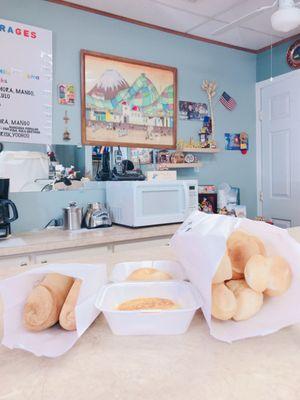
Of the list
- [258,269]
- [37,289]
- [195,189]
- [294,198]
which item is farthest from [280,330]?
[294,198]

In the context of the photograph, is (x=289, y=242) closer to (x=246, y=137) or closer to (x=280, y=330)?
(x=280, y=330)

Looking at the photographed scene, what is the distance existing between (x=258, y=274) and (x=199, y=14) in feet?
9.37

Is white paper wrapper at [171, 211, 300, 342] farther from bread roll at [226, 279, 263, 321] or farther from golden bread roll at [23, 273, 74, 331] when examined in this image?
golden bread roll at [23, 273, 74, 331]

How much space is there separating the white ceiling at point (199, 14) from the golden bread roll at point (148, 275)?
2.52 meters

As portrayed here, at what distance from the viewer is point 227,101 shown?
359 cm

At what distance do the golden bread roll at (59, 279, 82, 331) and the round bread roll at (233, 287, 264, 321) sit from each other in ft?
0.91

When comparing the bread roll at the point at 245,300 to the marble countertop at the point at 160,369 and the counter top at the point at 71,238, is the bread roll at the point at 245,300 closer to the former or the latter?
the marble countertop at the point at 160,369

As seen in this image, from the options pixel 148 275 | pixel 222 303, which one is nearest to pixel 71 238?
pixel 148 275

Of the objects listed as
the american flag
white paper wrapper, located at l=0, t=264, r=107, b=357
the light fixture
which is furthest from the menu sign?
white paper wrapper, located at l=0, t=264, r=107, b=357

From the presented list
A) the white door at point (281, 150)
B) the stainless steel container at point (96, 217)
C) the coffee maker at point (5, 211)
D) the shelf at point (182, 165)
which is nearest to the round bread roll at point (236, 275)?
the coffee maker at point (5, 211)

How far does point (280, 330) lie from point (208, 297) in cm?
17

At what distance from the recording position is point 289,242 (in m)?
0.61

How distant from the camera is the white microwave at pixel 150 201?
250 cm

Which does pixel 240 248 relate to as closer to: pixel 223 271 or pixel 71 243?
pixel 223 271
